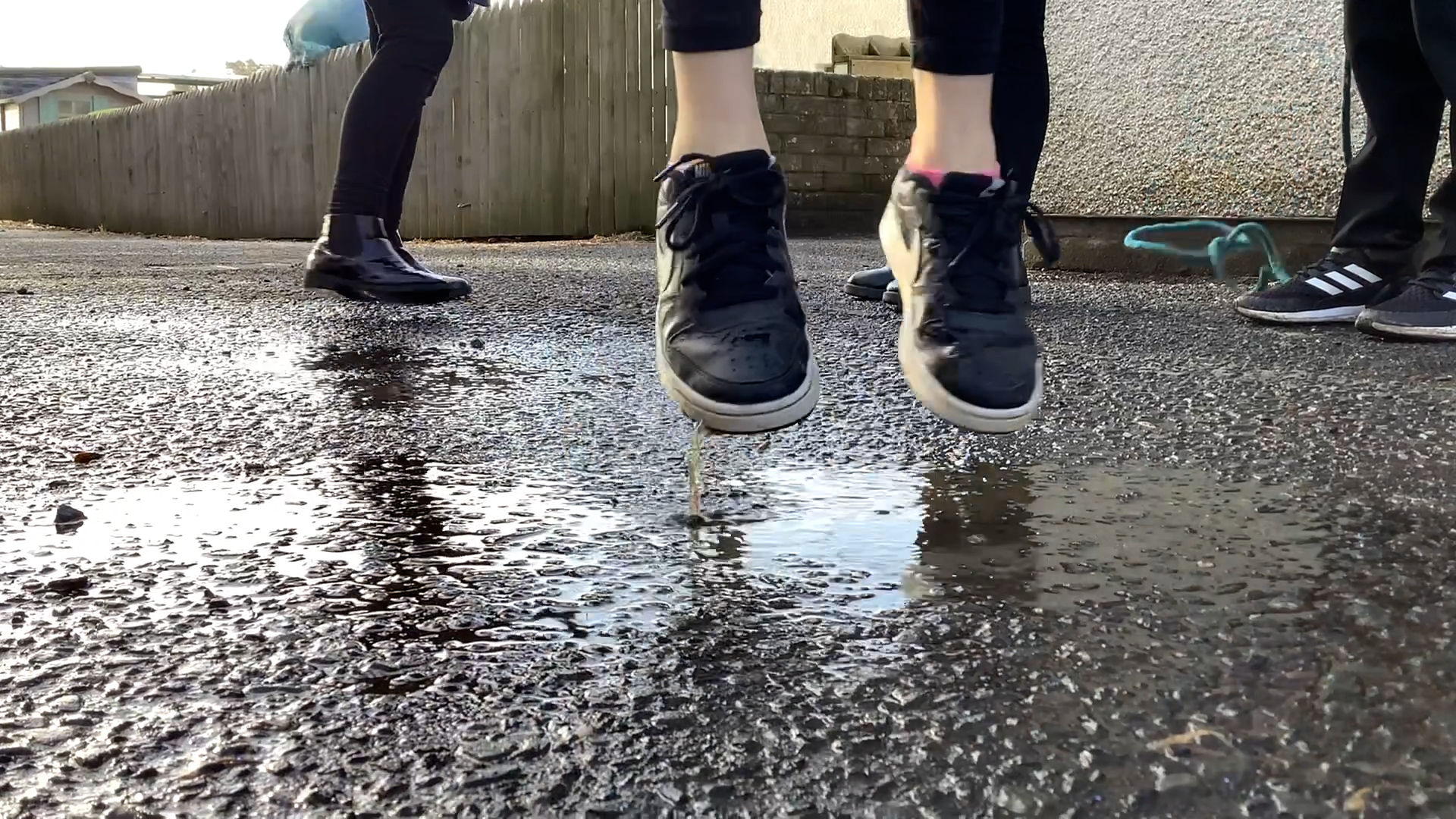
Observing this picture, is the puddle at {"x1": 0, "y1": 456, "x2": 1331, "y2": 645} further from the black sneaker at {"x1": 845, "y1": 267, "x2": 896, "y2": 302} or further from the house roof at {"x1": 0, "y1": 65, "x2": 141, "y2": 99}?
the house roof at {"x1": 0, "y1": 65, "x2": 141, "y2": 99}

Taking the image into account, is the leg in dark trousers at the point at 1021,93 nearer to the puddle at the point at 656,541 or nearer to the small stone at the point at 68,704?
the puddle at the point at 656,541

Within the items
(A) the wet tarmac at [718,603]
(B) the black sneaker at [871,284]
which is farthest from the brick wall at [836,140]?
→ (A) the wet tarmac at [718,603]

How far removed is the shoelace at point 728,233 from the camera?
1417 millimetres

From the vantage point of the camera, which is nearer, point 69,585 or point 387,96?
point 69,585

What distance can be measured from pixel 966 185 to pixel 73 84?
3596 cm

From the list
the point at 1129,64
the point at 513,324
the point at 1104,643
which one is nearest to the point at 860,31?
the point at 1129,64

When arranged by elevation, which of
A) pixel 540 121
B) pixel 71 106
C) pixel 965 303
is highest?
pixel 71 106

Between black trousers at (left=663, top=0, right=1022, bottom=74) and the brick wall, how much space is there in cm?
622

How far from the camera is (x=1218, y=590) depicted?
3.22ft

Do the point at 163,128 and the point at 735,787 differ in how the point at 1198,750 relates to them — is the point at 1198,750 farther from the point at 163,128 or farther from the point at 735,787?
the point at 163,128

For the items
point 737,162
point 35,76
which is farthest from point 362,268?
point 35,76

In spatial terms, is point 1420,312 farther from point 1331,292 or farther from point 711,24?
Result: point 711,24

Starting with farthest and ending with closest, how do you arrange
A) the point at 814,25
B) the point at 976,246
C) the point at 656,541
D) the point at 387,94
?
the point at 814,25, the point at 387,94, the point at 976,246, the point at 656,541

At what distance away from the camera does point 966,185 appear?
152cm
